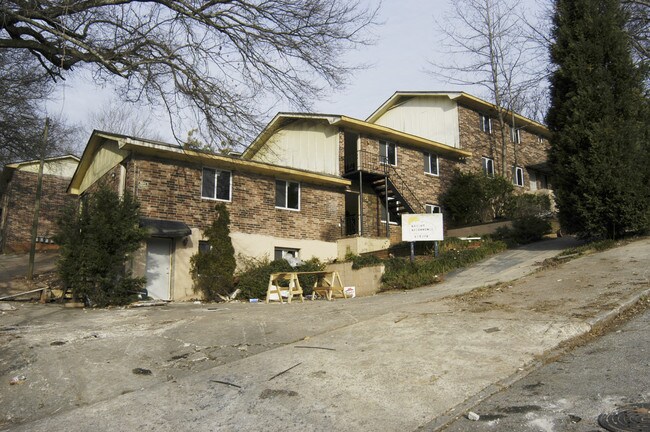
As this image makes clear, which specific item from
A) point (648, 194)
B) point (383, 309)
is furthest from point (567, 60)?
point (383, 309)

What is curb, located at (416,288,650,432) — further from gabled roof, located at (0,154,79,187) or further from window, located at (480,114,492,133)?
gabled roof, located at (0,154,79,187)

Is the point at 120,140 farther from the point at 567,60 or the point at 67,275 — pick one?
the point at 567,60

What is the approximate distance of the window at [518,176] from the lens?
30.2 m

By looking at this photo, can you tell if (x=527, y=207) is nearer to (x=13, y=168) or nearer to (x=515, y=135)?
(x=515, y=135)

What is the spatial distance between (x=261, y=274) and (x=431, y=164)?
12572mm

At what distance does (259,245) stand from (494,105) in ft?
57.6

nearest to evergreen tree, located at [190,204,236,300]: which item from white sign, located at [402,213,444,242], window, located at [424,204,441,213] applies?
white sign, located at [402,213,444,242]

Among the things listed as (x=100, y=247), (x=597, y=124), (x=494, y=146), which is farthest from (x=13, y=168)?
(x=597, y=124)

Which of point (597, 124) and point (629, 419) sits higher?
point (597, 124)

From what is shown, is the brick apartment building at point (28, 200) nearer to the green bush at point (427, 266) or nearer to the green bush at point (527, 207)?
the green bush at point (427, 266)

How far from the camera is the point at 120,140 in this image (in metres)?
15.4

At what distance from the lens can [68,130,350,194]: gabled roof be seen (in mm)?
15320

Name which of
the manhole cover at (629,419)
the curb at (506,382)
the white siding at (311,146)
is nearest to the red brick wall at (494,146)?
the white siding at (311,146)

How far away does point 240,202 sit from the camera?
17.9 metres
